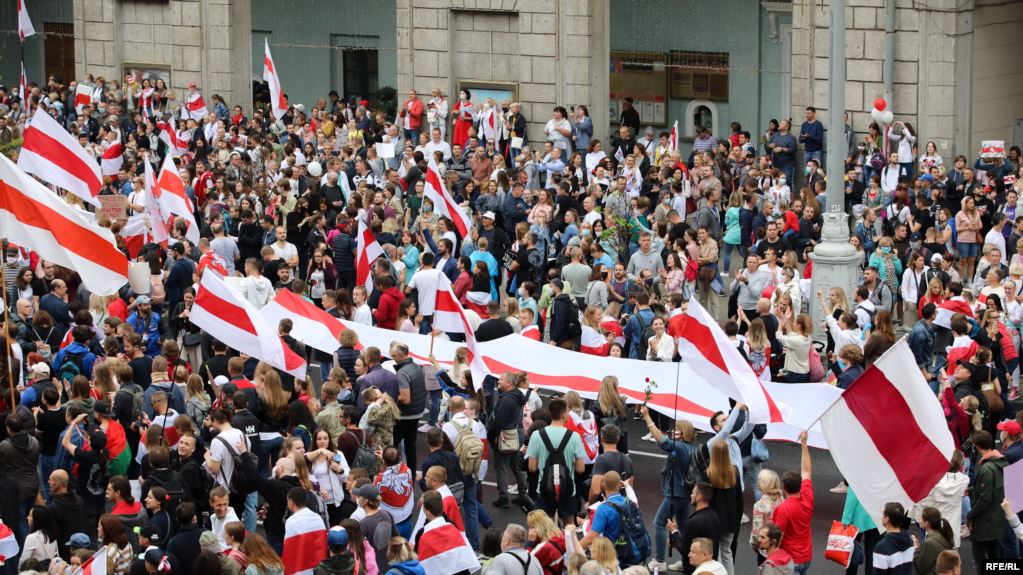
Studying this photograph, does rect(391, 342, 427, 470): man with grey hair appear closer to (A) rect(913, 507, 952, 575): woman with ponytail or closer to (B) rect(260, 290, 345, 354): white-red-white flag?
(B) rect(260, 290, 345, 354): white-red-white flag

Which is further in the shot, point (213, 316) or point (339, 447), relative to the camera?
point (213, 316)

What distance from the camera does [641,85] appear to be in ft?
121

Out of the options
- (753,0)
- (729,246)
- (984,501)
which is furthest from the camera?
(753,0)

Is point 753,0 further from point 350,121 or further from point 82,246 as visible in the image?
point 82,246

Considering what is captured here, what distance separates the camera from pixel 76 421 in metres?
14.5

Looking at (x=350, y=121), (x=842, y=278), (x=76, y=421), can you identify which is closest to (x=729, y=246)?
(x=842, y=278)

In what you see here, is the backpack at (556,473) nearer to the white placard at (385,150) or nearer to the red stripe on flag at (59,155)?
the red stripe on flag at (59,155)

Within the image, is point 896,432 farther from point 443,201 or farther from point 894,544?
point 443,201

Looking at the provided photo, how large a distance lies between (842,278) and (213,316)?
8.74 meters

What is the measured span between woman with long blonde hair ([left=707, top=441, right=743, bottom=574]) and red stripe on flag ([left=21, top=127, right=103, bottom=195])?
427 inches

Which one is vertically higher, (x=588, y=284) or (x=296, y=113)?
(x=296, y=113)

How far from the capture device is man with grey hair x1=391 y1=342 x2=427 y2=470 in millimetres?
15828

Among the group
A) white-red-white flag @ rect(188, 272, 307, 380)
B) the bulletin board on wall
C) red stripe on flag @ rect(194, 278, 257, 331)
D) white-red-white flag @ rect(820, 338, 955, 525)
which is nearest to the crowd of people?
white-red-white flag @ rect(188, 272, 307, 380)

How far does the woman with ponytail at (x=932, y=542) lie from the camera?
12.3 metres
